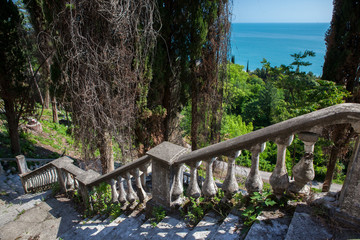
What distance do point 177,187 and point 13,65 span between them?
911 centimetres

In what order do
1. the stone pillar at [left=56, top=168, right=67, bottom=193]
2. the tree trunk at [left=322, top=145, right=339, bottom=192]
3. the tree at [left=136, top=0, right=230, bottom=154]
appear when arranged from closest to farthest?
the stone pillar at [left=56, top=168, right=67, bottom=193]
the tree at [left=136, top=0, right=230, bottom=154]
the tree trunk at [left=322, top=145, right=339, bottom=192]

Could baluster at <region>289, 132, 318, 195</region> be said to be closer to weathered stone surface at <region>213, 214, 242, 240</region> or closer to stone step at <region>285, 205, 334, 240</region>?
stone step at <region>285, 205, 334, 240</region>

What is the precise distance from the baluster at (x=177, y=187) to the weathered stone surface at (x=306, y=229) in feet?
4.35

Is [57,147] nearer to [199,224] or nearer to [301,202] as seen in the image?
[199,224]

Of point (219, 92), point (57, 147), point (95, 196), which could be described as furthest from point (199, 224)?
point (57, 147)

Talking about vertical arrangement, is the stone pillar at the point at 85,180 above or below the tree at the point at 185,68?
below

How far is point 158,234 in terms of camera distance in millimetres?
2555

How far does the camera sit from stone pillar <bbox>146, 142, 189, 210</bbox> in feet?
8.75

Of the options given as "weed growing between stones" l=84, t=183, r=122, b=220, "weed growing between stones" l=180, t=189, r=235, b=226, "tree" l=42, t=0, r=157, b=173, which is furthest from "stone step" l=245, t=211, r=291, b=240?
"tree" l=42, t=0, r=157, b=173

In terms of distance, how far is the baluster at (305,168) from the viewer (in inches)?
75.8

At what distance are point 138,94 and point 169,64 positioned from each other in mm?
1405

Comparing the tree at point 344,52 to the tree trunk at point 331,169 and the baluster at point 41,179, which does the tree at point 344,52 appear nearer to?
the tree trunk at point 331,169

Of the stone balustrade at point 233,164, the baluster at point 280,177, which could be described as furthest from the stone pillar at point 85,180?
the baluster at point 280,177

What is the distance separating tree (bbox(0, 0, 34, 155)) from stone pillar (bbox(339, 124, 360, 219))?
961 centimetres
